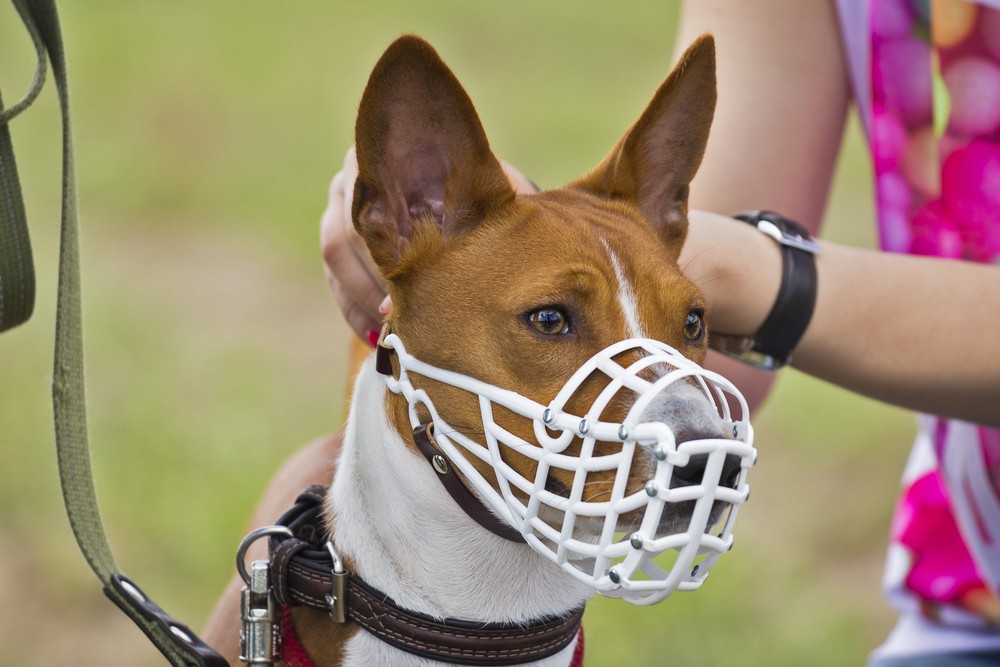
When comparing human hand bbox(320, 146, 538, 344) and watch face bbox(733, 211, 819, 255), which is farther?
watch face bbox(733, 211, 819, 255)

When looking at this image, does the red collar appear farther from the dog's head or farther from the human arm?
the human arm

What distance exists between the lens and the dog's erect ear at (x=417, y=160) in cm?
192

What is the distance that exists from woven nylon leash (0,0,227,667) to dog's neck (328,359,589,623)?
326 mm

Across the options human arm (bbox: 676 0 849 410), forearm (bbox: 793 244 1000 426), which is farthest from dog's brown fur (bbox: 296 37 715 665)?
human arm (bbox: 676 0 849 410)

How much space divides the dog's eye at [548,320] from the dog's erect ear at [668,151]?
0.42 m

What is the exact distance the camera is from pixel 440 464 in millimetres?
1918

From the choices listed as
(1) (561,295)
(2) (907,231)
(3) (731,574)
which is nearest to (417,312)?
(1) (561,295)

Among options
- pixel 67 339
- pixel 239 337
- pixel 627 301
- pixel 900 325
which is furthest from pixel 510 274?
pixel 239 337

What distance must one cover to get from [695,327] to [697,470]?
1.39 ft

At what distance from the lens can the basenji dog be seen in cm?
174

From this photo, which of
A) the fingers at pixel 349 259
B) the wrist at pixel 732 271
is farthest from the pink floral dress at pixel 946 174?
the fingers at pixel 349 259

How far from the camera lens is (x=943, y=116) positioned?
9.15 feet

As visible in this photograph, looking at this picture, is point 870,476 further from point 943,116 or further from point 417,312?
point 417,312

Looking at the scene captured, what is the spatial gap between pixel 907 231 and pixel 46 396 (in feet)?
13.4
